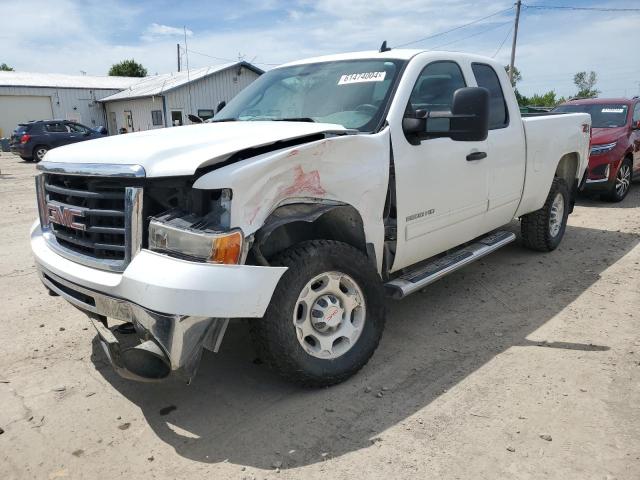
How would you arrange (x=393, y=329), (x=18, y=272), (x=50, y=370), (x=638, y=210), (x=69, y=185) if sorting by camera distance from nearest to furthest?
(x=69, y=185), (x=50, y=370), (x=393, y=329), (x=18, y=272), (x=638, y=210)

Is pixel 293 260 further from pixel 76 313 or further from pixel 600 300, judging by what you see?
pixel 600 300

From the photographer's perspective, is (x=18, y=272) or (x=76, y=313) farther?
(x=18, y=272)

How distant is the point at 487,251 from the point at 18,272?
4796 millimetres

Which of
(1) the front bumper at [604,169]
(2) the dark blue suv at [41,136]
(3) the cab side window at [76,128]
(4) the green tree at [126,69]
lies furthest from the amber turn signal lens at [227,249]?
(4) the green tree at [126,69]

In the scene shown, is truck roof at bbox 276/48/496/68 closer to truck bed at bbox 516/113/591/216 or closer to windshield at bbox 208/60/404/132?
windshield at bbox 208/60/404/132

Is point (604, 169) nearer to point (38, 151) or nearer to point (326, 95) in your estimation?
point (326, 95)

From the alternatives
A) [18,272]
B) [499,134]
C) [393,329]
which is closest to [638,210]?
[499,134]

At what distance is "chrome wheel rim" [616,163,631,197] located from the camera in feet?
29.8

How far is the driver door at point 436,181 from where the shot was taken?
350 centimetres

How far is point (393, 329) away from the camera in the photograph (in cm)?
401

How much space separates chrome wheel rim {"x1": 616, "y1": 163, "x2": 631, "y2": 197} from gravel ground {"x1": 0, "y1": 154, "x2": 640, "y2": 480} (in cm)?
550

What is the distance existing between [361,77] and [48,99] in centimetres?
3554

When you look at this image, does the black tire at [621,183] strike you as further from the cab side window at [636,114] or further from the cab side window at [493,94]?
the cab side window at [493,94]

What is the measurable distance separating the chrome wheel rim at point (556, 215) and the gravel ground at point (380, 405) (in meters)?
1.51
